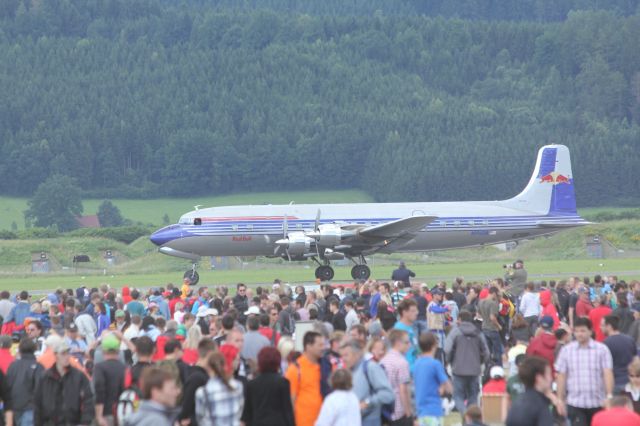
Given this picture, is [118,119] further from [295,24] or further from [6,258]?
[6,258]

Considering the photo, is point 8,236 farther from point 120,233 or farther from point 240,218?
point 240,218

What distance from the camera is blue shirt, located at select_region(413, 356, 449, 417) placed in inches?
474

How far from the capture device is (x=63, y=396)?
1196 cm

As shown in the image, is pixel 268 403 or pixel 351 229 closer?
pixel 268 403

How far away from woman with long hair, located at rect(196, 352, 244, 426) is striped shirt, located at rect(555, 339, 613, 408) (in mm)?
3952

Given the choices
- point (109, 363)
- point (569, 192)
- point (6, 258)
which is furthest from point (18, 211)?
point (109, 363)

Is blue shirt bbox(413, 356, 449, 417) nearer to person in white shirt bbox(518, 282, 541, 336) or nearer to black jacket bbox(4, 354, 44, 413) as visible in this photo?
black jacket bbox(4, 354, 44, 413)

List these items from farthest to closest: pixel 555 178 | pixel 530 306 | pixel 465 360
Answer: pixel 555 178 < pixel 530 306 < pixel 465 360

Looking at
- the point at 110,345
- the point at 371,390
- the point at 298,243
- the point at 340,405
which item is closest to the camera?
the point at 340,405

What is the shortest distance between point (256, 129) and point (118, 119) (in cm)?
1650

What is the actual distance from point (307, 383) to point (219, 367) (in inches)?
53.8

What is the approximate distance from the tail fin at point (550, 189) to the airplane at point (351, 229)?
0.17ft

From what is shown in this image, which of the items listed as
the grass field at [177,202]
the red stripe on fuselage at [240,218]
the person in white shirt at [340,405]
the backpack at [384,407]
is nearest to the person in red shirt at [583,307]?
the backpack at [384,407]

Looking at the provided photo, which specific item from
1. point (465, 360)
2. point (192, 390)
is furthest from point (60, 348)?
point (465, 360)
